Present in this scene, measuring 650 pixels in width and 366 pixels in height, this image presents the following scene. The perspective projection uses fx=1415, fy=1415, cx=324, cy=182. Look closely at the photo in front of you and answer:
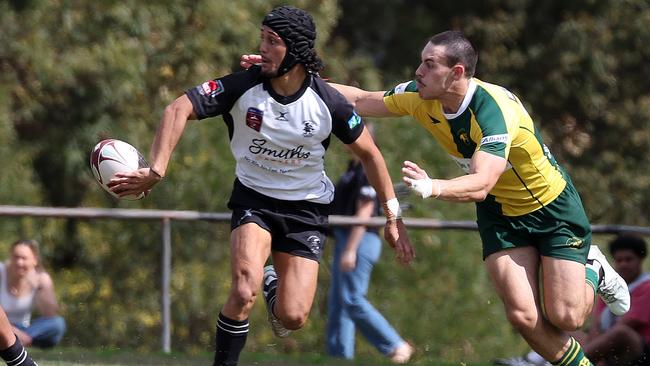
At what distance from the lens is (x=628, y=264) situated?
9.76 m

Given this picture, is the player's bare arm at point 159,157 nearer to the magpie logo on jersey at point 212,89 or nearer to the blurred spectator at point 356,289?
the magpie logo on jersey at point 212,89

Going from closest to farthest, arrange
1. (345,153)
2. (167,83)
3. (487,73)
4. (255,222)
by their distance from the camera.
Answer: (255,222), (345,153), (167,83), (487,73)

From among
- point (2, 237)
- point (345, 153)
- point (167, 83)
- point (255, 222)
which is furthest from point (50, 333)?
point (167, 83)

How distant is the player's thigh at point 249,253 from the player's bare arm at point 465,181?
1.10 m

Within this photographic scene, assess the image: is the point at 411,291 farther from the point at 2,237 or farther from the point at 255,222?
the point at 255,222

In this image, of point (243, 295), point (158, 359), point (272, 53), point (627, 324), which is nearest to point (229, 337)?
point (243, 295)

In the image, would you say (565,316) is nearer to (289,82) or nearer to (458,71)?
(458,71)

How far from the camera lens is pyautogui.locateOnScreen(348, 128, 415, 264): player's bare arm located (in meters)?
7.82

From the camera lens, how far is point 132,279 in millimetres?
11961

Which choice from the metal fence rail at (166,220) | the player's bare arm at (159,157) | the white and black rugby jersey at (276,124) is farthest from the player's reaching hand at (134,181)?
the metal fence rail at (166,220)

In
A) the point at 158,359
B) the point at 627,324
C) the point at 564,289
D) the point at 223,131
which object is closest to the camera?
the point at 564,289

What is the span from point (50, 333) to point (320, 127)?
385 cm

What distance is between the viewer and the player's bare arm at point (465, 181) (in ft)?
22.1

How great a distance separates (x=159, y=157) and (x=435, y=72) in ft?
5.10
